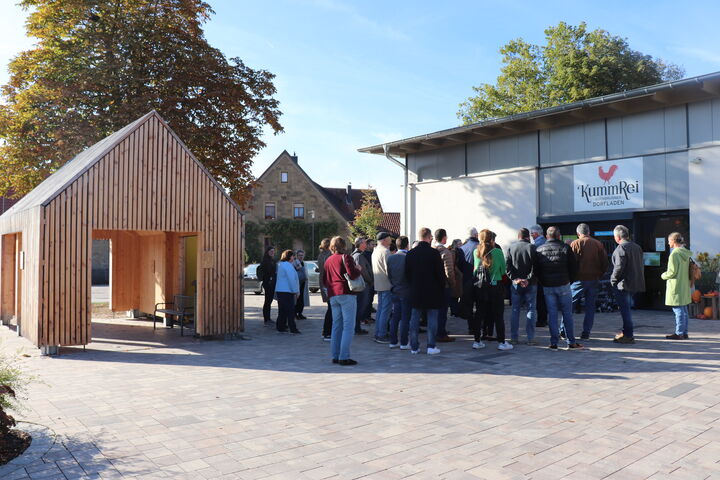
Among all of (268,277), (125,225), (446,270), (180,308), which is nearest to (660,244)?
(446,270)

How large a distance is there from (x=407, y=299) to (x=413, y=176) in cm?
1118

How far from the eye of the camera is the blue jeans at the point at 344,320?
7773 millimetres

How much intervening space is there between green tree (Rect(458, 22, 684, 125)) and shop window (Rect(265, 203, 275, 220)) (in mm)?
17675

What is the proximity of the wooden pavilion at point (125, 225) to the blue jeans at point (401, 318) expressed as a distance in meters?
3.22

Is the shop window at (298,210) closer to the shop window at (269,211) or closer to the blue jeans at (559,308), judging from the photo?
the shop window at (269,211)

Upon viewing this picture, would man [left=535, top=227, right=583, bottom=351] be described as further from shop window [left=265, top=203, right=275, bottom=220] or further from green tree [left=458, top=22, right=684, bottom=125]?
shop window [left=265, top=203, right=275, bottom=220]

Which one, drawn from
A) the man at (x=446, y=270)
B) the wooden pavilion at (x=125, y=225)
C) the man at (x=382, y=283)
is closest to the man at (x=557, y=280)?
the man at (x=446, y=270)

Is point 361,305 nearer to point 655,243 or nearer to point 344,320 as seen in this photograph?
point 344,320

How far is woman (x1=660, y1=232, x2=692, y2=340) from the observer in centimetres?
919

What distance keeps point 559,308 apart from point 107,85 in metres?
12.3

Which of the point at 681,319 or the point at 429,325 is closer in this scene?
the point at 429,325

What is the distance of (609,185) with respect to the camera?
1445 cm

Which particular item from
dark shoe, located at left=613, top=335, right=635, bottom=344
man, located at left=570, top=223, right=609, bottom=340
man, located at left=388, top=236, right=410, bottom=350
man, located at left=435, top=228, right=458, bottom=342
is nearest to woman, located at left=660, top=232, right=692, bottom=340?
dark shoe, located at left=613, top=335, right=635, bottom=344

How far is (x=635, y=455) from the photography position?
4246 mm
